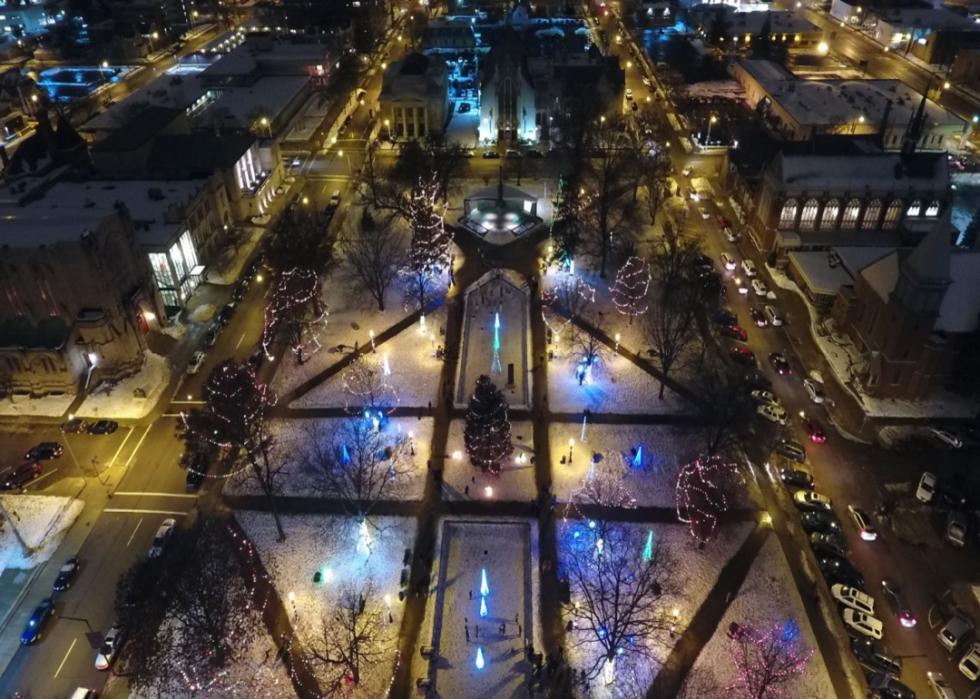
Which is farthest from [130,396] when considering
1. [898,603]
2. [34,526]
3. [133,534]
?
[898,603]

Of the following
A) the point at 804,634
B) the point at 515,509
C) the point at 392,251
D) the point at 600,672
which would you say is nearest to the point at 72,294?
the point at 392,251

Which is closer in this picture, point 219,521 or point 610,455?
point 219,521

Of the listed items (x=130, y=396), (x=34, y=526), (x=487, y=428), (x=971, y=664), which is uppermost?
(x=487, y=428)

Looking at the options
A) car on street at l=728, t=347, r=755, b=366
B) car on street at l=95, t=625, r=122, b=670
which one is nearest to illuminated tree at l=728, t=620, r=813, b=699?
car on street at l=728, t=347, r=755, b=366

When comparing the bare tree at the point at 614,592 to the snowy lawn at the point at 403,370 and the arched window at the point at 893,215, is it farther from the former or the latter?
the arched window at the point at 893,215

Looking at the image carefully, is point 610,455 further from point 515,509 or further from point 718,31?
point 718,31

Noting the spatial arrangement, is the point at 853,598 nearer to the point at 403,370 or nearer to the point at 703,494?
the point at 703,494

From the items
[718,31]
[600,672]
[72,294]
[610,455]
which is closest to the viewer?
[600,672]
